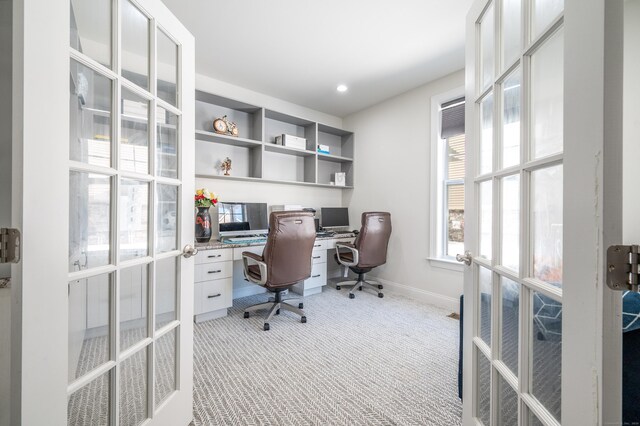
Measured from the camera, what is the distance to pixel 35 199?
→ 0.66 m

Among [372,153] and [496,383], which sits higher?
[372,153]

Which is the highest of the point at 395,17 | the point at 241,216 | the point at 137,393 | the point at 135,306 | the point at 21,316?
the point at 395,17

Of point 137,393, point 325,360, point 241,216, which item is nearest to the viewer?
point 137,393

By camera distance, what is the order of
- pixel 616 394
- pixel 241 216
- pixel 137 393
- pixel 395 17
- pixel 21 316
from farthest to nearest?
pixel 241 216 → pixel 395 17 → pixel 137 393 → pixel 21 316 → pixel 616 394

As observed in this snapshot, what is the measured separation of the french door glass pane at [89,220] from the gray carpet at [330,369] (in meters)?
1.05

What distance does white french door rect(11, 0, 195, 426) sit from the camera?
25.8 inches

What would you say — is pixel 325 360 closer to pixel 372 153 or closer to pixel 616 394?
pixel 616 394

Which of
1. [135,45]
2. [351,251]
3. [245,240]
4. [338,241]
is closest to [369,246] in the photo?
Answer: [351,251]

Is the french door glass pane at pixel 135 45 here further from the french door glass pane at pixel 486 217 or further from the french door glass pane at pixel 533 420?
the french door glass pane at pixel 533 420

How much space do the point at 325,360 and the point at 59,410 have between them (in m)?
1.54

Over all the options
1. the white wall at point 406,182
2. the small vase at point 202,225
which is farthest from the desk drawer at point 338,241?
the small vase at point 202,225

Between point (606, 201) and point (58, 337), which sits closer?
point (606, 201)

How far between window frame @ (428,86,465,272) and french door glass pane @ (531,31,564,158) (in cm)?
254

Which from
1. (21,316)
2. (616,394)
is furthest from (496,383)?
(21,316)
